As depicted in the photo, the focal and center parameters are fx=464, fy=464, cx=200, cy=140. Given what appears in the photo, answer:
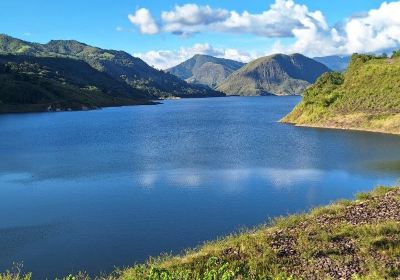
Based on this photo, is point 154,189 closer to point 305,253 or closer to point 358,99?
point 305,253

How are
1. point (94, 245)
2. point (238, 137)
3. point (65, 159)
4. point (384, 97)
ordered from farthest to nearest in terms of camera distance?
point (384, 97)
point (238, 137)
point (65, 159)
point (94, 245)

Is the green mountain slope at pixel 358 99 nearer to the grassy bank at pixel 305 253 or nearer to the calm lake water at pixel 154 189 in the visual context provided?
the calm lake water at pixel 154 189

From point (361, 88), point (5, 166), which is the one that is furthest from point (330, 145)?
point (5, 166)

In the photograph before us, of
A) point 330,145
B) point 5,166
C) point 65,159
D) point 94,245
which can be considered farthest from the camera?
point 330,145

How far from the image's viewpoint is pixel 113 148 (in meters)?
98.6

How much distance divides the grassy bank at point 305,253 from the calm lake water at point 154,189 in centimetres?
468

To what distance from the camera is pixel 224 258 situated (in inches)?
1057

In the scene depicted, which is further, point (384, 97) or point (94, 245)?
point (384, 97)

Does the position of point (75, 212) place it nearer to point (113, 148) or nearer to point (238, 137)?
point (113, 148)

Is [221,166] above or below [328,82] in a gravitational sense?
below

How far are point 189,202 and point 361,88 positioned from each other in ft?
343

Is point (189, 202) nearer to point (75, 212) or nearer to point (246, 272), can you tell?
point (75, 212)

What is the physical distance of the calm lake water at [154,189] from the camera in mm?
34594

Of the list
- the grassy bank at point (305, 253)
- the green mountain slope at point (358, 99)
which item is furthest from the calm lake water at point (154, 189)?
the green mountain slope at point (358, 99)
